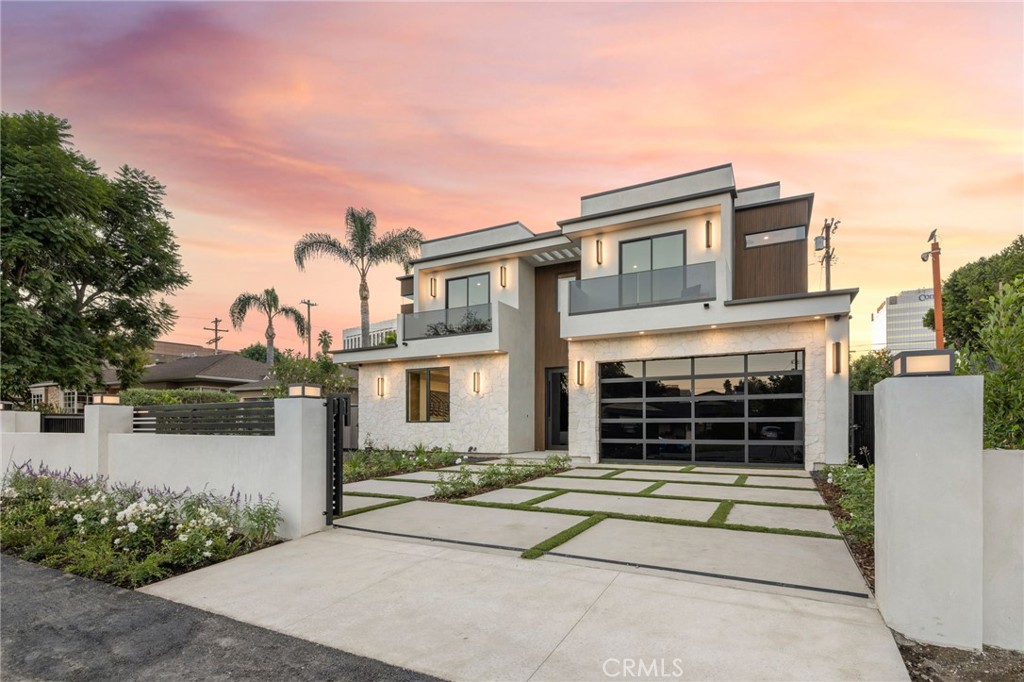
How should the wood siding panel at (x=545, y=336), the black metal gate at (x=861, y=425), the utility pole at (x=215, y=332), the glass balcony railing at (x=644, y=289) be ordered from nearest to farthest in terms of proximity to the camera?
the black metal gate at (x=861, y=425) < the glass balcony railing at (x=644, y=289) < the wood siding panel at (x=545, y=336) < the utility pole at (x=215, y=332)

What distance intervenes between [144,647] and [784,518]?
688 cm

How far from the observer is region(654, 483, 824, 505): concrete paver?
7.85 m

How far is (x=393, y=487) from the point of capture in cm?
951

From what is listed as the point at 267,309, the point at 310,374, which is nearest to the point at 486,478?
the point at 310,374

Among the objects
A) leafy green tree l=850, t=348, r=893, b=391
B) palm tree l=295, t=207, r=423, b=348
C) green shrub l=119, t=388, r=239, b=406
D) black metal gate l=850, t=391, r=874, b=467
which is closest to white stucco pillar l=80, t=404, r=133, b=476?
palm tree l=295, t=207, r=423, b=348

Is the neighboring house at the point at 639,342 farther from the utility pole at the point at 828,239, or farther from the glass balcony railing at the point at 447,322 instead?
the utility pole at the point at 828,239

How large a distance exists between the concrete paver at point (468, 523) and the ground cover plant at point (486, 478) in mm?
877

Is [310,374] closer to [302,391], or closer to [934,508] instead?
[302,391]

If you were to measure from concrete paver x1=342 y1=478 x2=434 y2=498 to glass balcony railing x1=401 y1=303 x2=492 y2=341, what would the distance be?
21.4 feet

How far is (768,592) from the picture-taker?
3.93 m

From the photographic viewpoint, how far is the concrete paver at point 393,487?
8.80 meters

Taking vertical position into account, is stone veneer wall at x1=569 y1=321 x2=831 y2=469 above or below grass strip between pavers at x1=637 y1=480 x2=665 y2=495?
above

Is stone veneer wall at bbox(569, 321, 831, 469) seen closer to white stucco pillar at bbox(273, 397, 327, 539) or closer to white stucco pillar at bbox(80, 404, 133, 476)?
white stucco pillar at bbox(273, 397, 327, 539)

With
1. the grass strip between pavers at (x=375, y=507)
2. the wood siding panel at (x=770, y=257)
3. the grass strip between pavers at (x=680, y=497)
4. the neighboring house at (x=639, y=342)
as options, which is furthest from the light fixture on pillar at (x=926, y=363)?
the wood siding panel at (x=770, y=257)
